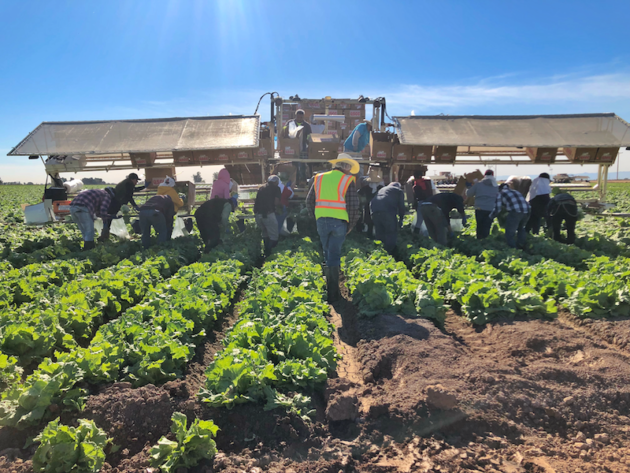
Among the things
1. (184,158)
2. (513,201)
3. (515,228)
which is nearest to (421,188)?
(513,201)

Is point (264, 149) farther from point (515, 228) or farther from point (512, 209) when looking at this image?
point (515, 228)

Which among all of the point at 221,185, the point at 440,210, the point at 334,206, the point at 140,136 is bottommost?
the point at 440,210

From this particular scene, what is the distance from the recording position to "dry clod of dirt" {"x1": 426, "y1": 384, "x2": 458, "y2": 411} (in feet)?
10.2

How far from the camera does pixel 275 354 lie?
3.81 metres

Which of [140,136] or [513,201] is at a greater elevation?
[140,136]

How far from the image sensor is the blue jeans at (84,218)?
30.9 ft

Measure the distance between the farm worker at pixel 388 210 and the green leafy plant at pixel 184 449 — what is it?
6.37 meters

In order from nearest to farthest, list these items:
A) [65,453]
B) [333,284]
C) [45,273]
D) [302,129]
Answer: [65,453], [333,284], [45,273], [302,129]

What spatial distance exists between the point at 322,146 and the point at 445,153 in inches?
140

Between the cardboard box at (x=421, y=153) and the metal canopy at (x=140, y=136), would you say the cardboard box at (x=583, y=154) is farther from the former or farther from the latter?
the metal canopy at (x=140, y=136)

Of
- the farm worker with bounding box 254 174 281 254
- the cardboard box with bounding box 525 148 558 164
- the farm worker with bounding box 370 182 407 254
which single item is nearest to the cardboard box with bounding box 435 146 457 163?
the cardboard box with bounding box 525 148 558 164

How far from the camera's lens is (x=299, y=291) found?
5242mm

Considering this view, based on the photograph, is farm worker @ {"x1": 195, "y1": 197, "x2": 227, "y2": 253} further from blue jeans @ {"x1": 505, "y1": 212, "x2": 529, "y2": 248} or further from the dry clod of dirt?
the dry clod of dirt

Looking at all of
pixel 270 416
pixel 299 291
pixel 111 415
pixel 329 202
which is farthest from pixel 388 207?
pixel 111 415
